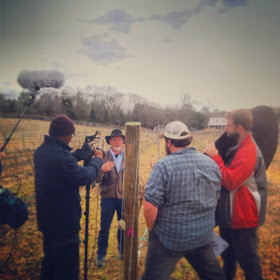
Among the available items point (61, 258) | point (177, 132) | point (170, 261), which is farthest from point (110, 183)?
point (177, 132)

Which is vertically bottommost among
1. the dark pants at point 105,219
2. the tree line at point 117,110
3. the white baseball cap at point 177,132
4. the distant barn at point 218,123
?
the dark pants at point 105,219

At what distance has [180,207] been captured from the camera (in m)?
1.56

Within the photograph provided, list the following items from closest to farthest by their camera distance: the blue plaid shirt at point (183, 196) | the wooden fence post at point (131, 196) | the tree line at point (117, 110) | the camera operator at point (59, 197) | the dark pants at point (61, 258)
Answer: the blue plaid shirt at point (183, 196), the camera operator at point (59, 197), the dark pants at point (61, 258), the wooden fence post at point (131, 196), the tree line at point (117, 110)

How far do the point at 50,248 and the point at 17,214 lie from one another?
20.9 inches

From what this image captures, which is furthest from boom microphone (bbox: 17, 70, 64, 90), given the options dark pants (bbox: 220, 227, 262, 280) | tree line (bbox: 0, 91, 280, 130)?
dark pants (bbox: 220, 227, 262, 280)

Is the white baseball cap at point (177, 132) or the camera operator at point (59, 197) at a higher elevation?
the white baseball cap at point (177, 132)

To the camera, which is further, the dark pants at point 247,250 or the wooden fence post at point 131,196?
the wooden fence post at point 131,196

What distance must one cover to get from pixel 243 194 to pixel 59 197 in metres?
1.99

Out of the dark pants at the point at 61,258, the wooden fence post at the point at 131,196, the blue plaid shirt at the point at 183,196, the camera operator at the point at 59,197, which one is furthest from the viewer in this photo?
the wooden fence post at the point at 131,196

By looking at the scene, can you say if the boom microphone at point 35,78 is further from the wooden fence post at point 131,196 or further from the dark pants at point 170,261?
the dark pants at point 170,261

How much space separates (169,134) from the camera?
5.54 ft

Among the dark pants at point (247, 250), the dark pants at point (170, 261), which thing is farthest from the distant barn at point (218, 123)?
the dark pants at point (170, 261)

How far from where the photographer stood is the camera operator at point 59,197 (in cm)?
176

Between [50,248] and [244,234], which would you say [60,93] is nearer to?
[50,248]
